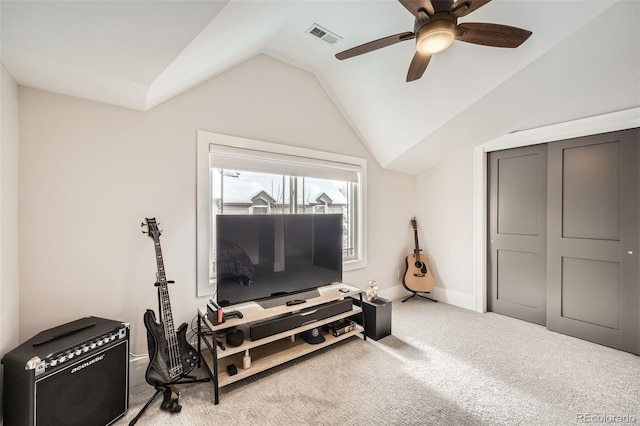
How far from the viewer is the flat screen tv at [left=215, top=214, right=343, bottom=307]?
2.08 metres

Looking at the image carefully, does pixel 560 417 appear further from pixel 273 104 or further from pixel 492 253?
pixel 273 104

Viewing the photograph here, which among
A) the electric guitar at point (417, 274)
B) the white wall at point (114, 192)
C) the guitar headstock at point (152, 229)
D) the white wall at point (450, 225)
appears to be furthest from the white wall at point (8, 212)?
the white wall at point (450, 225)

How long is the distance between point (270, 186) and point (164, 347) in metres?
1.70

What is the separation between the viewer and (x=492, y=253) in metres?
3.44

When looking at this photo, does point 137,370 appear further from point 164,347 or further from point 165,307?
point 165,307

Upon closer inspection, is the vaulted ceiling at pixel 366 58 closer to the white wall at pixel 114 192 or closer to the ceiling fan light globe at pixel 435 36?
the white wall at pixel 114 192

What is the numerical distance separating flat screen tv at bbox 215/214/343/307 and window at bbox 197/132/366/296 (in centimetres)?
36

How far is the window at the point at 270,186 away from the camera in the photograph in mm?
2312

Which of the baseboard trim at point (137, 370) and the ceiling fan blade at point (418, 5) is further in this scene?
the baseboard trim at point (137, 370)

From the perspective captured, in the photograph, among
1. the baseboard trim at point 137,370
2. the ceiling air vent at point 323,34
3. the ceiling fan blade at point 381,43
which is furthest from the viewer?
the ceiling air vent at point 323,34

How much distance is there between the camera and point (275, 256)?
7.64 ft

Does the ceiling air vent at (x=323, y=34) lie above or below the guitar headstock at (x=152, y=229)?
above

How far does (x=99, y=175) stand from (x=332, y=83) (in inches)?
96.0

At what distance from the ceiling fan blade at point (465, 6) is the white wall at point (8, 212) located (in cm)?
243
